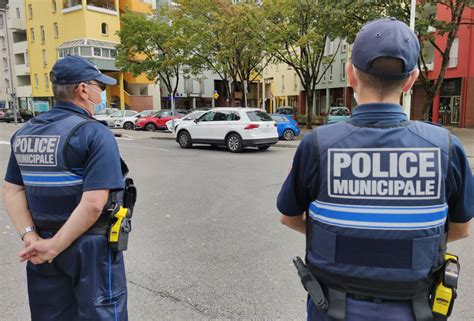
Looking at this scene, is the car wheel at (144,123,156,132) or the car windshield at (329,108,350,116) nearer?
the car windshield at (329,108,350,116)

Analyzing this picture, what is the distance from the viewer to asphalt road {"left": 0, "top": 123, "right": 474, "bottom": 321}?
11.0ft

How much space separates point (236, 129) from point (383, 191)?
13.2 m

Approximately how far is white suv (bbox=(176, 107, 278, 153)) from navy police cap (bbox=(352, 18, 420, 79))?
1290cm

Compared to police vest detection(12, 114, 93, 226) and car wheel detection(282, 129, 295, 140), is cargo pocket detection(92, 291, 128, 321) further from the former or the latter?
car wheel detection(282, 129, 295, 140)

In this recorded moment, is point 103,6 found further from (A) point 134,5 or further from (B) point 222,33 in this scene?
(B) point 222,33

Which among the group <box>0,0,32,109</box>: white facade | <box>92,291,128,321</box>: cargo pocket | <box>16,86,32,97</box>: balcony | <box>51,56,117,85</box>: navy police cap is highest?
<box>0,0,32,109</box>: white facade

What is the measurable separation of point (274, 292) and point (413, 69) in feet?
8.58

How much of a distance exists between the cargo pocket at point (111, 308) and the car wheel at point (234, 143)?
12.5m

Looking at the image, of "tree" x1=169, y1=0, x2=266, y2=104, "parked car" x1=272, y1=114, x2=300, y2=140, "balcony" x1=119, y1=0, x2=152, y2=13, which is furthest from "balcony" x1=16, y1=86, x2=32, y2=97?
"parked car" x1=272, y1=114, x2=300, y2=140

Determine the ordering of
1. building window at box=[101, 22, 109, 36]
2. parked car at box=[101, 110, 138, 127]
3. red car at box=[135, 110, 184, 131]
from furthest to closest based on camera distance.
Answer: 1. building window at box=[101, 22, 109, 36]
2. parked car at box=[101, 110, 138, 127]
3. red car at box=[135, 110, 184, 131]

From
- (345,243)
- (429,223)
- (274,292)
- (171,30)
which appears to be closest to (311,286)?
(345,243)

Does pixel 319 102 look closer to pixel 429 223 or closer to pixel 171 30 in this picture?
pixel 171 30

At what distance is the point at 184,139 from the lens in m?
16.6

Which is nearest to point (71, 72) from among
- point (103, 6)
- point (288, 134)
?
point (288, 134)
